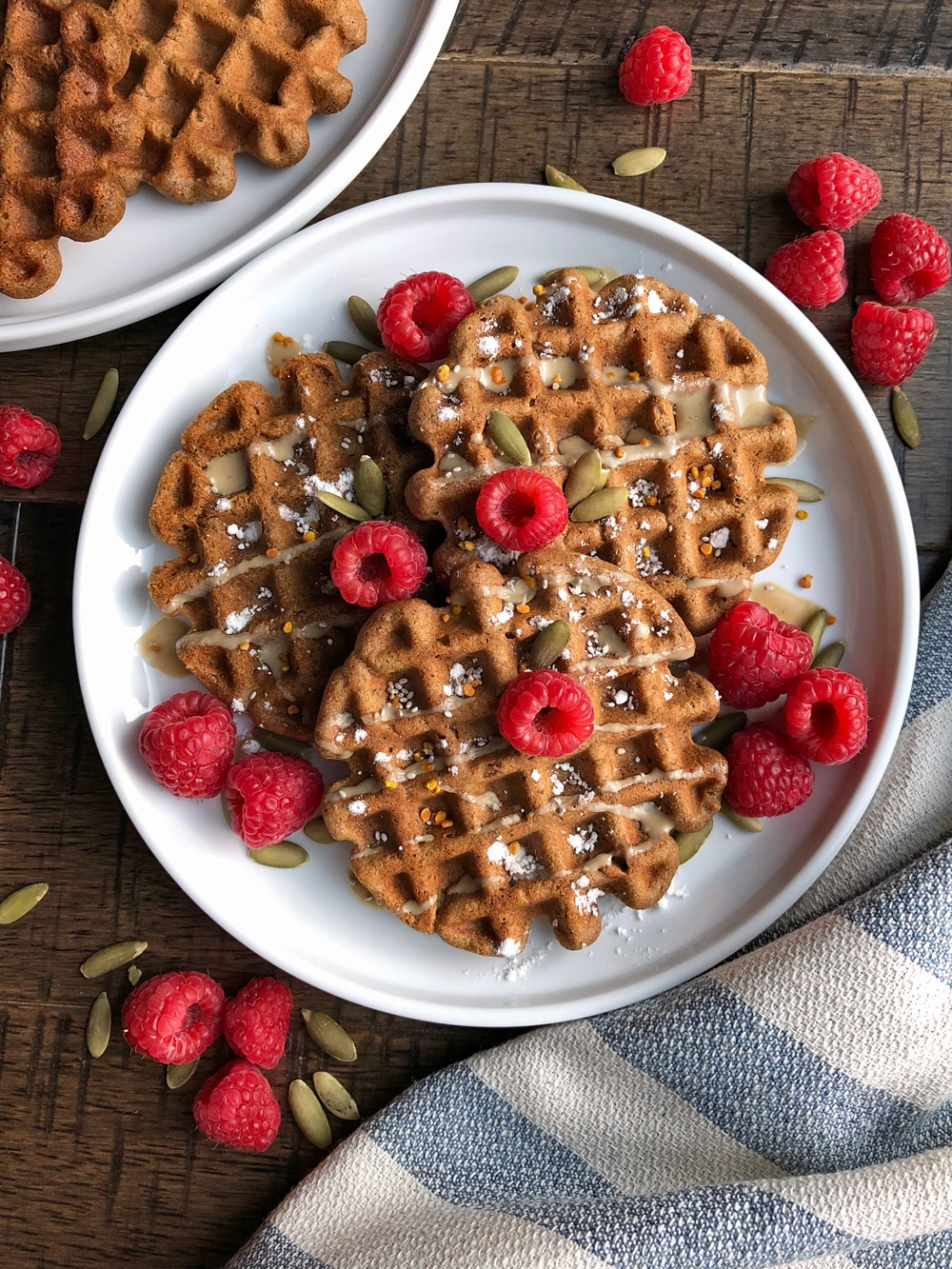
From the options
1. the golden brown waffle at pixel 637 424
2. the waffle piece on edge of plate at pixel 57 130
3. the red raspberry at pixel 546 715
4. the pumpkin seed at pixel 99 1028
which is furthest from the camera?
the pumpkin seed at pixel 99 1028

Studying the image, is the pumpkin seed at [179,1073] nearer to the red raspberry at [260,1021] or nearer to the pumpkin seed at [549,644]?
the red raspberry at [260,1021]

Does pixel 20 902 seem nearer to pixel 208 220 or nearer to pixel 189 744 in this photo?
pixel 189 744

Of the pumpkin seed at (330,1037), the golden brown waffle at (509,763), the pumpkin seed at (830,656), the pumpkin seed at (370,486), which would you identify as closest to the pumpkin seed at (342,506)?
the pumpkin seed at (370,486)

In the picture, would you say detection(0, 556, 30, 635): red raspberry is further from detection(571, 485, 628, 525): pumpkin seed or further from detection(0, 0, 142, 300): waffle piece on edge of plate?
detection(571, 485, 628, 525): pumpkin seed

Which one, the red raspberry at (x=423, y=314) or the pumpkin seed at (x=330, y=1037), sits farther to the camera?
the pumpkin seed at (x=330, y=1037)

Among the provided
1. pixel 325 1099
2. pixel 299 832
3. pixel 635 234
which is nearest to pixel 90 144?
pixel 635 234

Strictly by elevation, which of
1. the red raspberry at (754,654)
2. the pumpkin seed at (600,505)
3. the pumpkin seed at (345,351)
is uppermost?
the pumpkin seed at (345,351)

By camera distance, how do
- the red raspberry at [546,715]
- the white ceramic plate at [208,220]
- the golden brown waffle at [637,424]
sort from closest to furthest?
the red raspberry at [546,715]
the golden brown waffle at [637,424]
the white ceramic plate at [208,220]
